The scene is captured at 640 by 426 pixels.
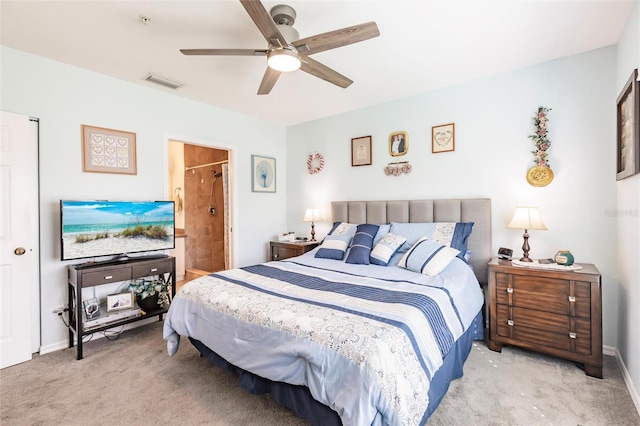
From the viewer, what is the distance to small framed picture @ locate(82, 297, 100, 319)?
2.88 metres

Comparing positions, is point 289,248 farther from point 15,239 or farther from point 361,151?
point 15,239

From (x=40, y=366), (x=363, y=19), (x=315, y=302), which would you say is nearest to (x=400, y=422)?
(x=315, y=302)

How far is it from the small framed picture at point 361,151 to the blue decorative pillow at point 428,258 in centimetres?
168

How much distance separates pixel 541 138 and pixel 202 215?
5226 mm

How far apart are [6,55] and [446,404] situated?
14.5ft

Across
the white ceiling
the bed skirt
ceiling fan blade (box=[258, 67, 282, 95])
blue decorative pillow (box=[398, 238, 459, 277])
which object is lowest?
the bed skirt

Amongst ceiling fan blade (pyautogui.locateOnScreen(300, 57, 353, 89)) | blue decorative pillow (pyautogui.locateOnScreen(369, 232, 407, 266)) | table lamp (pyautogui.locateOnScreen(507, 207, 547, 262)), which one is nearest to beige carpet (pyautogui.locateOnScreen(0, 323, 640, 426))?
table lamp (pyautogui.locateOnScreen(507, 207, 547, 262))

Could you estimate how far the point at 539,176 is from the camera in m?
2.94

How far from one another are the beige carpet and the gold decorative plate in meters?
1.58

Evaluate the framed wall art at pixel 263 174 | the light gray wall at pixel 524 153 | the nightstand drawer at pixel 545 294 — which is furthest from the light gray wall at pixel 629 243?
the framed wall art at pixel 263 174

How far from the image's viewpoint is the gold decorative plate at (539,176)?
291cm

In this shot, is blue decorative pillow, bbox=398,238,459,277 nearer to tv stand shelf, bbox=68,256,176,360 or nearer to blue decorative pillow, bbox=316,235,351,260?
blue decorative pillow, bbox=316,235,351,260

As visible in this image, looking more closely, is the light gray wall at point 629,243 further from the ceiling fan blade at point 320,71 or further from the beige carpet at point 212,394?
the ceiling fan blade at point 320,71

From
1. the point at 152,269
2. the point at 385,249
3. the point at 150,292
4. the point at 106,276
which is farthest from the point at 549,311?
the point at 106,276
